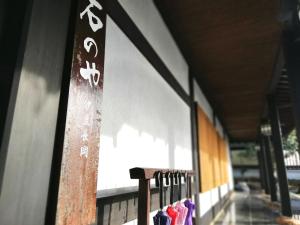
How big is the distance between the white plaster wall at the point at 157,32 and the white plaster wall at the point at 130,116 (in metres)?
0.35

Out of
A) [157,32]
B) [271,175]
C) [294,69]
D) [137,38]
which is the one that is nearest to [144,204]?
[137,38]

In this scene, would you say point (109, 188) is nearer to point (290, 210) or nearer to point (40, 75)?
point (40, 75)

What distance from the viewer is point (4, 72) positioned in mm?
1069

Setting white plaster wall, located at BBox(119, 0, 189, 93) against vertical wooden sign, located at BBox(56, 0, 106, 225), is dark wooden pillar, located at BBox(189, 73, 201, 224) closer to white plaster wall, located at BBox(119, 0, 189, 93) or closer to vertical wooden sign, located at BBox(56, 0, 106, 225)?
white plaster wall, located at BBox(119, 0, 189, 93)

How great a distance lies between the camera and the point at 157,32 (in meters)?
3.19

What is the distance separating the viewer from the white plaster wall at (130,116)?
5.95 feet

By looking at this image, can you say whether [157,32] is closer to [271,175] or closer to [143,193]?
[143,193]

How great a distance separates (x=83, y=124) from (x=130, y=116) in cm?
81

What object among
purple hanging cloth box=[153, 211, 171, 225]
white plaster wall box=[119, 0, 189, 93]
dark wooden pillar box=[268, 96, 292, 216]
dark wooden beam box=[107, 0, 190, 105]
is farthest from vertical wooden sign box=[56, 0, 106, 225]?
dark wooden pillar box=[268, 96, 292, 216]

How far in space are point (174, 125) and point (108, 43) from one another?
6.41 ft

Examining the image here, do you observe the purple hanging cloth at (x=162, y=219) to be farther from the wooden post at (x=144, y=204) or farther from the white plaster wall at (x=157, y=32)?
the white plaster wall at (x=157, y=32)

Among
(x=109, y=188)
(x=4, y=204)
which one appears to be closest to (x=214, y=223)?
(x=109, y=188)

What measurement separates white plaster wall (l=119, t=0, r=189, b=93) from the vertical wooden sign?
80cm

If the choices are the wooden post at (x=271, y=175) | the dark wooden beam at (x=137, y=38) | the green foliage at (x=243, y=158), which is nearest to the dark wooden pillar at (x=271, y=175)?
the wooden post at (x=271, y=175)
